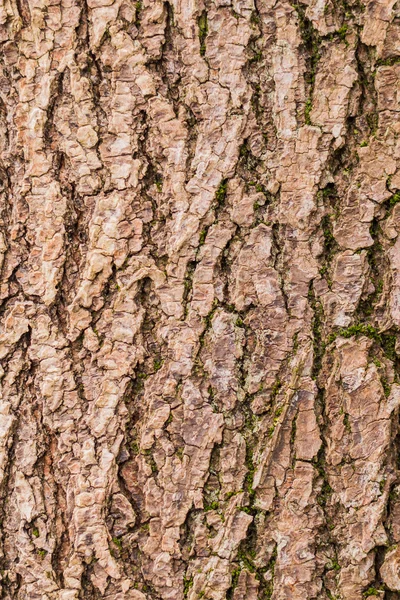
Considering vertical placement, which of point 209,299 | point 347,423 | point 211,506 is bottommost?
point 211,506

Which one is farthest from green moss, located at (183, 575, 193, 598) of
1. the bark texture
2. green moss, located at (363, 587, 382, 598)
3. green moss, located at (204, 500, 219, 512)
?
green moss, located at (363, 587, 382, 598)

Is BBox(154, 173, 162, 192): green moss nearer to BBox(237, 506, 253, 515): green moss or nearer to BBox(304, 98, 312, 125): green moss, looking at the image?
BBox(304, 98, 312, 125): green moss

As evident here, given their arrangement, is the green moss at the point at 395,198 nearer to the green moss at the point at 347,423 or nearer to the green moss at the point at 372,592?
the green moss at the point at 347,423

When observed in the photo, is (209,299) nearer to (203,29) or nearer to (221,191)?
(221,191)

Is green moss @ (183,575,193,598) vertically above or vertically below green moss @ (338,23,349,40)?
below

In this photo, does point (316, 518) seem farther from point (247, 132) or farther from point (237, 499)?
point (247, 132)

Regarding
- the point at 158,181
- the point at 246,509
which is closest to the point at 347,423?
the point at 246,509

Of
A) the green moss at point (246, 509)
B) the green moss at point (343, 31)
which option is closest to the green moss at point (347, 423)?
the green moss at point (246, 509)

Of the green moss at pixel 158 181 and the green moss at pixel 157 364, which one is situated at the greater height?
the green moss at pixel 158 181
